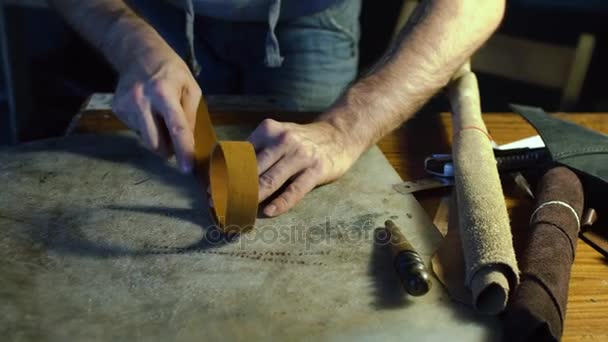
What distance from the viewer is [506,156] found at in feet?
2.72

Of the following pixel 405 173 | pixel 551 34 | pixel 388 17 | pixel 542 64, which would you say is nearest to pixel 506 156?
pixel 405 173

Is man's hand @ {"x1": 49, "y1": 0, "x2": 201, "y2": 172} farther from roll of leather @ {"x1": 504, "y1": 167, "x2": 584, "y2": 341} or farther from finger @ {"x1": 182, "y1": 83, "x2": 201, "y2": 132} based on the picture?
roll of leather @ {"x1": 504, "y1": 167, "x2": 584, "y2": 341}

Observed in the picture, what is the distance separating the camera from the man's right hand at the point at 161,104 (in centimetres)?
80

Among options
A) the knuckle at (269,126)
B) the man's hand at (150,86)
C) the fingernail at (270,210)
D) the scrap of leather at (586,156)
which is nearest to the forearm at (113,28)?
the man's hand at (150,86)

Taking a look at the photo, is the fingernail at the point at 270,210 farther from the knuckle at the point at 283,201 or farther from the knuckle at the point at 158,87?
the knuckle at the point at 158,87

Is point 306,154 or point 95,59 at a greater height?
point 306,154

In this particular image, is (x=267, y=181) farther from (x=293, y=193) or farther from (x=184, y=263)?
(x=184, y=263)

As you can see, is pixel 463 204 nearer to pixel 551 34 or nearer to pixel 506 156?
pixel 506 156

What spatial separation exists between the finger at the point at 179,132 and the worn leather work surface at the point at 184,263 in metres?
0.02

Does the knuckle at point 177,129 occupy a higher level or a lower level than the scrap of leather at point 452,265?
higher

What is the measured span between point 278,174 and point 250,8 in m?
0.44

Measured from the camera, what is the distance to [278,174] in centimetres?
76

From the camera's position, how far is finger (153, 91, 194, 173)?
0.79m

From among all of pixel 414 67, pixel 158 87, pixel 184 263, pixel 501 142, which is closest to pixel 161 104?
pixel 158 87
